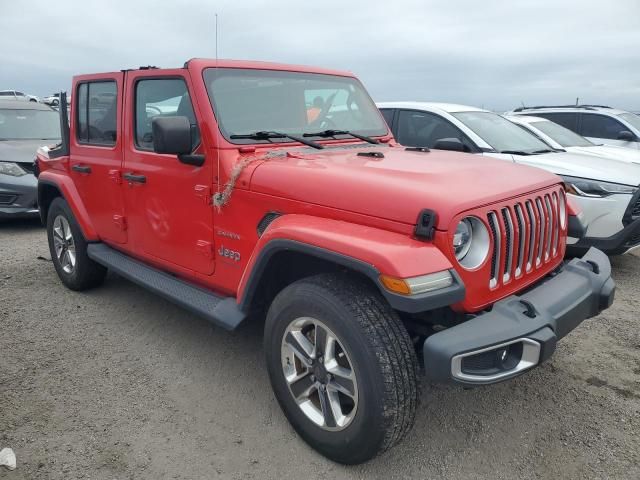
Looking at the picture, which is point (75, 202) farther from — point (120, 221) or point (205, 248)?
point (205, 248)

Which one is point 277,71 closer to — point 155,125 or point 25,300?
point 155,125

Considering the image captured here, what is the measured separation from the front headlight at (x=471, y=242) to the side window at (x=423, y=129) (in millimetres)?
3629

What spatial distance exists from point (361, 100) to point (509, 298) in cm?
214

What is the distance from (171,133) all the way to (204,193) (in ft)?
1.34

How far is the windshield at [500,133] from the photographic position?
5.75 metres

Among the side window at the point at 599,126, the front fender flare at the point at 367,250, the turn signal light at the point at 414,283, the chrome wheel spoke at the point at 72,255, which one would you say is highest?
the side window at the point at 599,126

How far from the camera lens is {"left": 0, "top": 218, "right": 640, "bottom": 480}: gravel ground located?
251 centimetres

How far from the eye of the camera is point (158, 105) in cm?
352

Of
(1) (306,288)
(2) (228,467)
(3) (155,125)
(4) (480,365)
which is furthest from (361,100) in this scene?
(2) (228,467)

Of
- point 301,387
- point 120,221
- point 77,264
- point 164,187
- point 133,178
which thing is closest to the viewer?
point 301,387

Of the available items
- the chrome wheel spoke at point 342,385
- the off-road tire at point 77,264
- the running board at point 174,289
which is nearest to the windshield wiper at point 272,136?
the running board at point 174,289

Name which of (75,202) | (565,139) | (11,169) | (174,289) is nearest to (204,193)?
(174,289)

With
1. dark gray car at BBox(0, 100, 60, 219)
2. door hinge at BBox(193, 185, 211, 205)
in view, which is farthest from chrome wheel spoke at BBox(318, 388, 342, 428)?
dark gray car at BBox(0, 100, 60, 219)

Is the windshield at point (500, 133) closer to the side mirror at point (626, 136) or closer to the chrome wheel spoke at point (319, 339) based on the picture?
the side mirror at point (626, 136)
